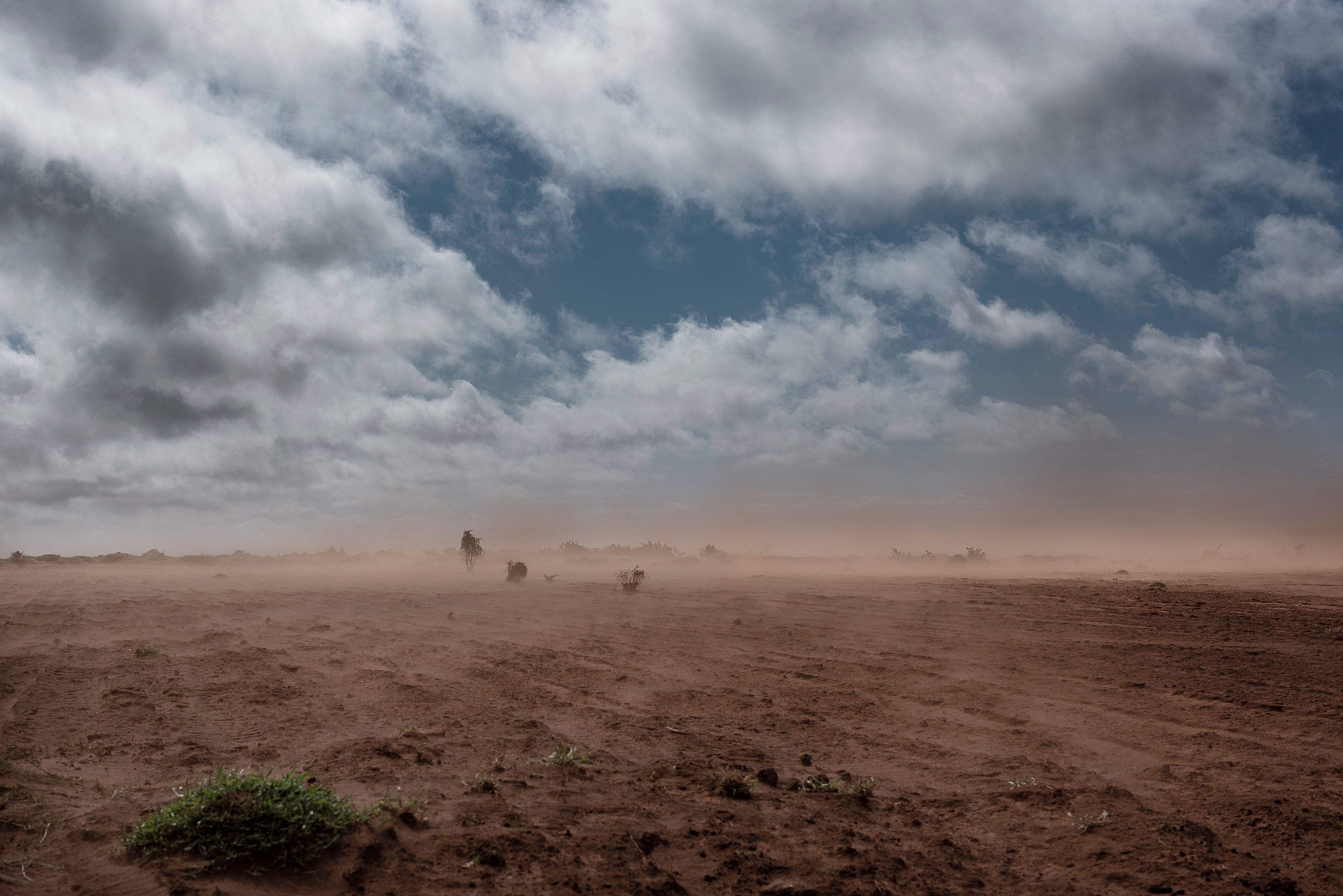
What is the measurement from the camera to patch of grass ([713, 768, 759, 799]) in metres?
5.40

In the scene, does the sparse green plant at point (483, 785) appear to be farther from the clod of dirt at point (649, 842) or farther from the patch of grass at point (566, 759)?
the clod of dirt at point (649, 842)

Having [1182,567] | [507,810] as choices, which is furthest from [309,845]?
[1182,567]

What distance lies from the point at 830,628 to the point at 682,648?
12.2 feet

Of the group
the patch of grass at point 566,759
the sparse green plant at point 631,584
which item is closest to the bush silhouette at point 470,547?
the sparse green plant at point 631,584

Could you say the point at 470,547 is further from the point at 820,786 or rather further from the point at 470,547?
the point at 820,786

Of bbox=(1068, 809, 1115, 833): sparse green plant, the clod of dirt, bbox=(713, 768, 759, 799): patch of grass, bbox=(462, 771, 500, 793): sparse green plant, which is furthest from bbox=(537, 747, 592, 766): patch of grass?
bbox=(1068, 809, 1115, 833): sparse green plant

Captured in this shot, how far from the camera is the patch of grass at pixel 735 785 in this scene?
17.7 feet

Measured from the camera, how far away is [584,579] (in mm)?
33250

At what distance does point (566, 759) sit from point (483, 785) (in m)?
0.90

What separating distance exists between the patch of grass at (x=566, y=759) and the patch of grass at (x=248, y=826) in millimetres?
1749

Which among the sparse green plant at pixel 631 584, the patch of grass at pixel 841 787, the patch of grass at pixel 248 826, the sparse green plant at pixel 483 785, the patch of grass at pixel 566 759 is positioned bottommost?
the sparse green plant at pixel 631 584

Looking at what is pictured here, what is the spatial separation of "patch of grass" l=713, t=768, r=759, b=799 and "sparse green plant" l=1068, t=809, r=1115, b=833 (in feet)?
7.99

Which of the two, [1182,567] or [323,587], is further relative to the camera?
[1182,567]

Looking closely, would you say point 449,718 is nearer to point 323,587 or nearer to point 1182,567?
point 323,587
